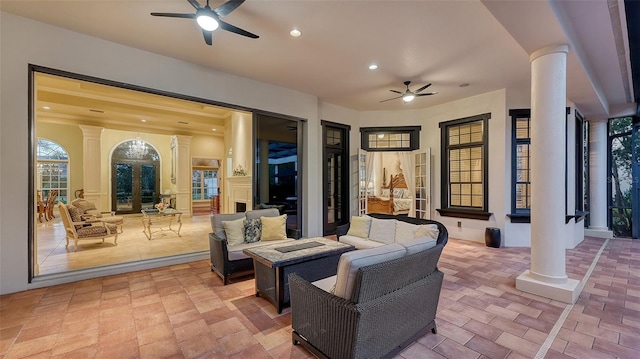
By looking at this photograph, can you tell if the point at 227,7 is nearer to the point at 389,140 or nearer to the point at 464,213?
the point at 389,140

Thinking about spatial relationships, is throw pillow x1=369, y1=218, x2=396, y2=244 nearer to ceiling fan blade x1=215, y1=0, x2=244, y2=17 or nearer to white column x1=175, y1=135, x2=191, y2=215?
ceiling fan blade x1=215, y1=0, x2=244, y2=17

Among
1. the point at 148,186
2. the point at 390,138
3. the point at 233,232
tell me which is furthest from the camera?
the point at 148,186

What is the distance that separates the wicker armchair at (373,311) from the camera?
178 centimetres

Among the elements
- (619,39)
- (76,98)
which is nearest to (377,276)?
(619,39)

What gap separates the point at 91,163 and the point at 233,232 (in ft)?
26.5

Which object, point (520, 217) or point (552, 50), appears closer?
point (552, 50)

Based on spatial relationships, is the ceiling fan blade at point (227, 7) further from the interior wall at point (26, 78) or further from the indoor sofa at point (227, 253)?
the indoor sofa at point (227, 253)

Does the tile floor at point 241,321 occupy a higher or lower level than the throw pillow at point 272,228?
lower

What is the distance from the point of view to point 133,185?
35.8ft

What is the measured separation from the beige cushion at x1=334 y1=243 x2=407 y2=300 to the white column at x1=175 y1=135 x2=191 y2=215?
9705 mm

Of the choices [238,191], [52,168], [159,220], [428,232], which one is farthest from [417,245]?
[52,168]

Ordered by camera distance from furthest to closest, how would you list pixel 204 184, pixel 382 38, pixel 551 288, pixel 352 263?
pixel 204 184
pixel 382 38
pixel 551 288
pixel 352 263

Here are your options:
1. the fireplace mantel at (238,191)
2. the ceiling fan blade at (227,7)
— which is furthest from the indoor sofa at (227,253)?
the ceiling fan blade at (227,7)

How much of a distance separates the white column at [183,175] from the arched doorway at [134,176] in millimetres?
1987
